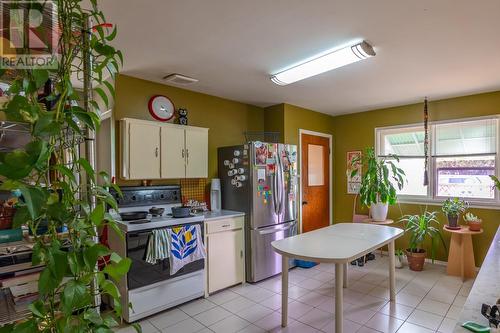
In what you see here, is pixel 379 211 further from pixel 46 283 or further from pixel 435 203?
pixel 46 283

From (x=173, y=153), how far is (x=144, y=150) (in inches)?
13.6

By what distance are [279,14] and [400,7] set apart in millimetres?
798

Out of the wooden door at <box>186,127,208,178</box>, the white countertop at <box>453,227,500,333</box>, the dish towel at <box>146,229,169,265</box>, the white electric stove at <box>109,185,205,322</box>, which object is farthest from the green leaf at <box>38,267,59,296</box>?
the wooden door at <box>186,127,208,178</box>

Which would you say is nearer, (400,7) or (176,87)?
(400,7)

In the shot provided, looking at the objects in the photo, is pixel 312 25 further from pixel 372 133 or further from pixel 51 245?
pixel 372 133

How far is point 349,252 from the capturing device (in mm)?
2119

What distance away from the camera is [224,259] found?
3.27 meters

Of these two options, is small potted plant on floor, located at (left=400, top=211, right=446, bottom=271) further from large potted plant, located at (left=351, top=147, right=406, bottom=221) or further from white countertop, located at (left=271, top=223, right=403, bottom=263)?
white countertop, located at (left=271, top=223, right=403, bottom=263)

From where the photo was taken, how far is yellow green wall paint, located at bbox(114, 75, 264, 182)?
120 inches

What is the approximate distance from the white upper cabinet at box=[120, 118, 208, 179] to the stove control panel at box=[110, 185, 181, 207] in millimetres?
182

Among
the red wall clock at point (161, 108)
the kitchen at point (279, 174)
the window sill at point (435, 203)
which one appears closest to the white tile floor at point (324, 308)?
the kitchen at point (279, 174)

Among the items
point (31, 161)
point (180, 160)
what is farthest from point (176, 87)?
point (31, 161)

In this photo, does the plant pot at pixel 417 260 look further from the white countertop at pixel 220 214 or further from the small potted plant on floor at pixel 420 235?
the white countertop at pixel 220 214

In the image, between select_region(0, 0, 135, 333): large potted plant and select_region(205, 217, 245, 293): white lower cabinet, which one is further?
select_region(205, 217, 245, 293): white lower cabinet
